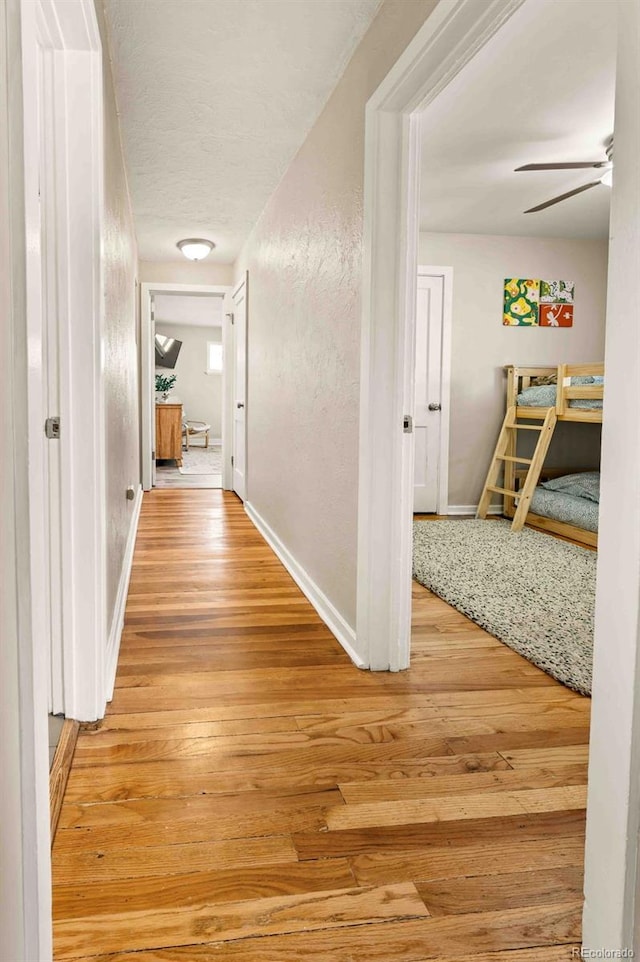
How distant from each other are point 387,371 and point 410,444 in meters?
0.26

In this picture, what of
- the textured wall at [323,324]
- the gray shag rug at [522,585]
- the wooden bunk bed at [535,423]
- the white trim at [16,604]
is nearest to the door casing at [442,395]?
the wooden bunk bed at [535,423]

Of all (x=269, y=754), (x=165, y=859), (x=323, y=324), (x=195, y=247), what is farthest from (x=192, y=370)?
(x=165, y=859)

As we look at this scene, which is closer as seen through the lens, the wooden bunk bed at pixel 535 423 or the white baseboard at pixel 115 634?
the white baseboard at pixel 115 634

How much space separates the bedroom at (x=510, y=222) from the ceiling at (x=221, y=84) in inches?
25.0

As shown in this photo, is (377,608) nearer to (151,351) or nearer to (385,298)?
(385,298)

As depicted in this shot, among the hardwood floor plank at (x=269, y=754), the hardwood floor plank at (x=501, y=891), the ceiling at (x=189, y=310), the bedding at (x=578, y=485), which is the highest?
the ceiling at (x=189, y=310)

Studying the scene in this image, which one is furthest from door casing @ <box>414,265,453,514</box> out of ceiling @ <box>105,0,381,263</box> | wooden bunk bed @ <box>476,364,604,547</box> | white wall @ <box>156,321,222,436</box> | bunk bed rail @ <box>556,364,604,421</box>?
white wall @ <box>156,321,222,436</box>

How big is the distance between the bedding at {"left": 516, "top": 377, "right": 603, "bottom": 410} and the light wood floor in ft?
8.92

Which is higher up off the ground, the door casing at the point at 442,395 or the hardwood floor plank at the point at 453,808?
the door casing at the point at 442,395

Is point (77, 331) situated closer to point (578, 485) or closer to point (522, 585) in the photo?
point (522, 585)

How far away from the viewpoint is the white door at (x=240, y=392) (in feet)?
19.2

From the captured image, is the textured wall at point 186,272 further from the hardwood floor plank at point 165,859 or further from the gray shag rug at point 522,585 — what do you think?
the hardwood floor plank at point 165,859

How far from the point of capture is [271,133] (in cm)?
342

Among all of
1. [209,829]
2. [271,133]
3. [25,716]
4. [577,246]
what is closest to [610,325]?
[25,716]
